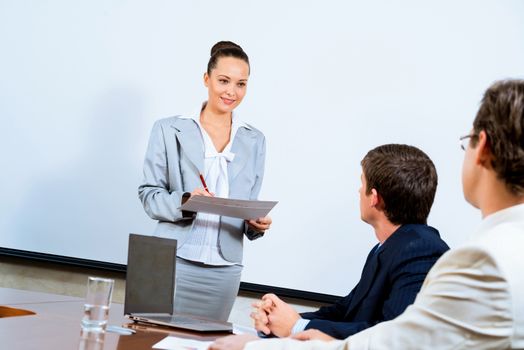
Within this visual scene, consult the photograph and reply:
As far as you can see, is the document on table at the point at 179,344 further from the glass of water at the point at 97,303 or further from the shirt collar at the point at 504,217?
the shirt collar at the point at 504,217

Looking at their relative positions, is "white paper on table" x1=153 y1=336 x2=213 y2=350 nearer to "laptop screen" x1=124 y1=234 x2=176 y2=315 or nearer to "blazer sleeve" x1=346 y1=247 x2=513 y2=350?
"laptop screen" x1=124 y1=234 x2=176 y2=315

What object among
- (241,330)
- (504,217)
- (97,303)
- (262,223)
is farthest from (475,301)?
(262,223)

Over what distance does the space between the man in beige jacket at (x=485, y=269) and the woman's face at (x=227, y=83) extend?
6.52ft

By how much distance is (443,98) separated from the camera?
3.64m

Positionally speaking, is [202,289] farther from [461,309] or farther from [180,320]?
[461,309]

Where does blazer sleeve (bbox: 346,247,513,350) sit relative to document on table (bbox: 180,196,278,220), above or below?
below

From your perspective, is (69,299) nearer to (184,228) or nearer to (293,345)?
(184,228)

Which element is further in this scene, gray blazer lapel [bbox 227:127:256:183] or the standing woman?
gray blazer lapel [bbox 227:127:256:183]

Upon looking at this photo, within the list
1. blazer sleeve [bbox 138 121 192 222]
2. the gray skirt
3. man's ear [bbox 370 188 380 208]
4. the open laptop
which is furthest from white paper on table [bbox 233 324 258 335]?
blazer sleeve [bbox 138 121 192 222]

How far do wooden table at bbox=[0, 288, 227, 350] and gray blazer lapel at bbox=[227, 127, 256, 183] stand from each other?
0.86m

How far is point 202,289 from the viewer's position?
296cm

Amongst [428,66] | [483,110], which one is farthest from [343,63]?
[483,110]

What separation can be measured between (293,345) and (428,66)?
2.55m

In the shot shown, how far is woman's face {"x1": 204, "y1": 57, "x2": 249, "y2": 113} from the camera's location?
3.24 meters
